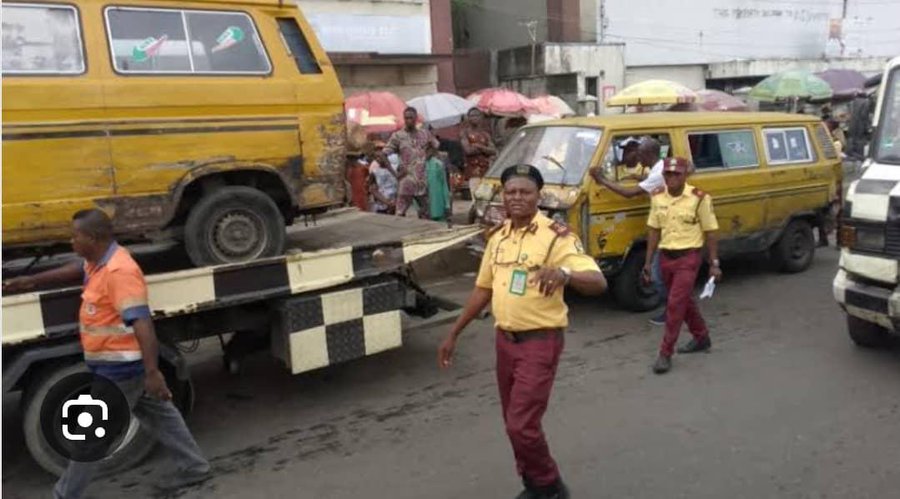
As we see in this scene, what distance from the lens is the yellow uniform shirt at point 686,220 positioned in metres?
5.89

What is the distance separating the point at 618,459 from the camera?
170 inches

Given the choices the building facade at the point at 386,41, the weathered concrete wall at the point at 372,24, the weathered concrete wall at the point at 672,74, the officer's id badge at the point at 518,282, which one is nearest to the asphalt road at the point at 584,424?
the officer's id badge at the point at 518,282

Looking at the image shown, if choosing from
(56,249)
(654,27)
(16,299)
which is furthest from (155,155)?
(654,27)

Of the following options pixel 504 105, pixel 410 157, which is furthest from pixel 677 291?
pixel 504 105

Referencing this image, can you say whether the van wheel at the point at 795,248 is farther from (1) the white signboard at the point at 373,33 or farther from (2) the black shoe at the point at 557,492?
(1) the white signboard at the point at 373,33

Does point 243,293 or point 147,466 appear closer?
point 147,466

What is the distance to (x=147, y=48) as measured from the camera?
16.4 ft

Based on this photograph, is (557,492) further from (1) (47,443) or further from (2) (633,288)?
(2) (633,288)

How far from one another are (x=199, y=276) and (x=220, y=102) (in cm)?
121

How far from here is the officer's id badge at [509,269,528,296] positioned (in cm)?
358

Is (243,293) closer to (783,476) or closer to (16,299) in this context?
(16,299)

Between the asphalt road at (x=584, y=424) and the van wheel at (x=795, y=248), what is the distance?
1.96 metres

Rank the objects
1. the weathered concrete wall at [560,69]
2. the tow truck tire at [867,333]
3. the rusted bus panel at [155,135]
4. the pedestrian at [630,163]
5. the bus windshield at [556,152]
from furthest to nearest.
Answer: the weathered concrete wall at [560,69] → the pedestrian at [630,163] → the bus windshield at [556,152] → the tow truck tire at [867,333] → the rusted bus panel at [155,135]

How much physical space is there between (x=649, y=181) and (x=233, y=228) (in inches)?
144
